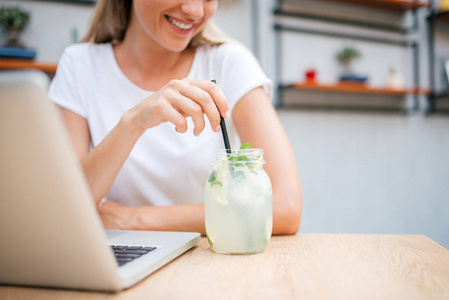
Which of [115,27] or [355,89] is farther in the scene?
[355,89]

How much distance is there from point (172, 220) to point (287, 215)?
0.25 m

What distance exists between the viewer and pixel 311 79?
229cm

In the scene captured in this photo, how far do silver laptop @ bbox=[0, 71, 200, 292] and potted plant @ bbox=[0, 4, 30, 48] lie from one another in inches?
60.4

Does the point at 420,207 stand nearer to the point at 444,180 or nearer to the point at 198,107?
the point at 444,180

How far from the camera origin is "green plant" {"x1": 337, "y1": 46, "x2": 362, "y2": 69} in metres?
2.46

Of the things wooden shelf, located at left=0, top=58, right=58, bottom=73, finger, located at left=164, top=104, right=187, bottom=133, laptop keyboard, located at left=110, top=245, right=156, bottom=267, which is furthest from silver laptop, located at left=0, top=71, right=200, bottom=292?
wooden shelf, located at left=0, top=58, right=58, bottom=73

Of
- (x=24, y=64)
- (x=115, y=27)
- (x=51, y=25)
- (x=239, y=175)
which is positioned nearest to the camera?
(x=239, y=175)

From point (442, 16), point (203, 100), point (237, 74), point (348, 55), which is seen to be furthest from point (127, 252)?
point (442, 16)

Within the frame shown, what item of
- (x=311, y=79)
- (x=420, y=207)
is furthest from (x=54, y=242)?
(x=420, y=207)

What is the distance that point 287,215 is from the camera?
820mm

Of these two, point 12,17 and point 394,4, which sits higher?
point 394,4

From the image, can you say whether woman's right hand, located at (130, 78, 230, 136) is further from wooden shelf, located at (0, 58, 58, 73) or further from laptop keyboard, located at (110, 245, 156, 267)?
wooden shelf, located at (0, 58, 58, 73)

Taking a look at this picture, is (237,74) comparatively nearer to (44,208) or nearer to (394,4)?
(44,208)

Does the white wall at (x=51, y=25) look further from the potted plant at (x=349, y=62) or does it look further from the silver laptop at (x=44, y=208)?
the silver laptop at (x=44, y=208)
